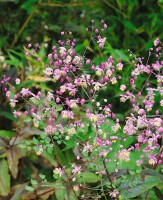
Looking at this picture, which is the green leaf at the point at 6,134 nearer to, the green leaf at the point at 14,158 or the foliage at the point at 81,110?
the foliage at the point at 81,110

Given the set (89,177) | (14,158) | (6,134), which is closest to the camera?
(89,177)

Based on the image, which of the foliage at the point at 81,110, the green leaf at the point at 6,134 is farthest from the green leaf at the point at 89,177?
the green leaf at the point at 6,134

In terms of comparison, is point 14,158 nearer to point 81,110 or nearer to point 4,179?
point 4,179

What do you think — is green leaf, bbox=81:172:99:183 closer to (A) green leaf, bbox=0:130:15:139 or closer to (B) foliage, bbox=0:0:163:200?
(B) foliage, bbox=0:0:163:200

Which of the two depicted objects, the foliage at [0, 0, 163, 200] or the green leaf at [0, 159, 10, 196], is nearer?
the foliage at [0, 0, 163, 200]

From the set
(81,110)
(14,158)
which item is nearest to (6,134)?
(14,158)

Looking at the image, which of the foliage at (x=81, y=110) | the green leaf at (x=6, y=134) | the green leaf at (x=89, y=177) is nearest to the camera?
the foliage at (x=81, y=110)

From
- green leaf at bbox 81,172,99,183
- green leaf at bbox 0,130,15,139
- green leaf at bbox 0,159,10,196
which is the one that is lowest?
green leaf at bbox 0,159,10,196

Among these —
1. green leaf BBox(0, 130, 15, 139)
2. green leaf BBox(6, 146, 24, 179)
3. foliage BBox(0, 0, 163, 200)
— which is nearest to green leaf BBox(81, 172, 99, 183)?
foliage BBox(0, 0, 163, 200)

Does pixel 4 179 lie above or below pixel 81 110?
below
